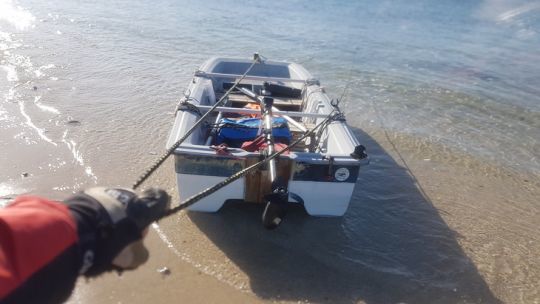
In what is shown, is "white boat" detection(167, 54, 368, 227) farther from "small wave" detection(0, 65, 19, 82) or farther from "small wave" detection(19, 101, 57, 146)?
"small wave" detection(0, 65, 19, 82)

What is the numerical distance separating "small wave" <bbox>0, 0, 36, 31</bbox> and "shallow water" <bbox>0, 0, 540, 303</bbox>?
7cm

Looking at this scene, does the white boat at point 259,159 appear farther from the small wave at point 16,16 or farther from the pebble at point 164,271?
the small wave at point 16,16

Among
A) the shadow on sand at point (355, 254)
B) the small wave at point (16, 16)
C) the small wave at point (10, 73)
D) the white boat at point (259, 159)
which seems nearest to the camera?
the shadow on sand at point (355, 254)

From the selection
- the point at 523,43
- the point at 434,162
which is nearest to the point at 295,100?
the point at 434,162

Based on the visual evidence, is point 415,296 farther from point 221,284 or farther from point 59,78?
point 59,78

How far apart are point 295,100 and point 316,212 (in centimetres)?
351

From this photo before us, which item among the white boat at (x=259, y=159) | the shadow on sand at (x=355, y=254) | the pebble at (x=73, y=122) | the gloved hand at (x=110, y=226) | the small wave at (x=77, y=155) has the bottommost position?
the shadow on sand at (x=355, y=254)

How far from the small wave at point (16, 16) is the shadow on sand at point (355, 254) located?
13698 millimetres

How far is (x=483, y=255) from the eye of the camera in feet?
16.2

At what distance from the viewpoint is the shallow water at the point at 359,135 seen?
4.49 metres

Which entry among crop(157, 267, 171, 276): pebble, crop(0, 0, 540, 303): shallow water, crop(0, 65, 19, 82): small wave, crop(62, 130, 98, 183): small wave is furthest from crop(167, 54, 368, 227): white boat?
crop(0, 65, 19, 82): small wave

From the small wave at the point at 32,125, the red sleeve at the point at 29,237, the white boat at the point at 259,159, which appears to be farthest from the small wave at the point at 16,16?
the red sleeve at the point at 29,237

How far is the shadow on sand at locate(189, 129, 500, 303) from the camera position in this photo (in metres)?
4.17

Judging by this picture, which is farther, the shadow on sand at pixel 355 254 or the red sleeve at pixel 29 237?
the shadow on sand at pixel 355 254
